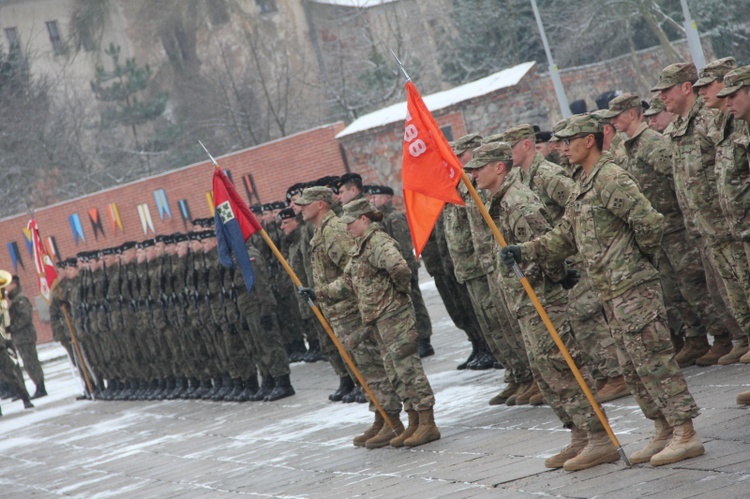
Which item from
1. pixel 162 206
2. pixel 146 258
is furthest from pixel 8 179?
pixel 146 258

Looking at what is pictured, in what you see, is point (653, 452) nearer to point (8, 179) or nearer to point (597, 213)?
point (597, 213)

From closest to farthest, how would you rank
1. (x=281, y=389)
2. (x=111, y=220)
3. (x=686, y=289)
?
1. (x=686, y=289)
2. (x=281, y=389)
3. (x=111, y=220)

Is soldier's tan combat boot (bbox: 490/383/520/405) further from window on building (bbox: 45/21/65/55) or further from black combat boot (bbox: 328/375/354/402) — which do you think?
window on building (bbox: 45/21/65/55)

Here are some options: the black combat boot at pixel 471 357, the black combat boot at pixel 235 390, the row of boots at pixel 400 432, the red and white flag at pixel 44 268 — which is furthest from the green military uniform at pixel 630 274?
the red and white flag at pixel 44 268

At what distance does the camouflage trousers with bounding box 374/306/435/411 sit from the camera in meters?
9.01

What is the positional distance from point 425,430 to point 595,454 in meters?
2.41

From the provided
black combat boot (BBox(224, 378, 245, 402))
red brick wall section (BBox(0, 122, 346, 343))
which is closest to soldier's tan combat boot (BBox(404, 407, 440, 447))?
black combat boot (BBox(224, 378, 245, 402))

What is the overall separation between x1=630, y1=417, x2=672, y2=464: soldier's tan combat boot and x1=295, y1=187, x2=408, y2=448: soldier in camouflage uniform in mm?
3235

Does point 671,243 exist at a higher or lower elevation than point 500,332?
higher

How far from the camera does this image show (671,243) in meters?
9.32

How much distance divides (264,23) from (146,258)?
35.4 metres

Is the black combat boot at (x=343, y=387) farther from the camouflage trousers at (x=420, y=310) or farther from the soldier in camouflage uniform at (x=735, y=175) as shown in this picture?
the soldier in camouflage uniform at (x=735, y=175)

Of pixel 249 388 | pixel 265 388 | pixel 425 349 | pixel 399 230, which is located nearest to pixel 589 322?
pixel 399 230

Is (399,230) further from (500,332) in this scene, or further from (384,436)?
(384,436)
